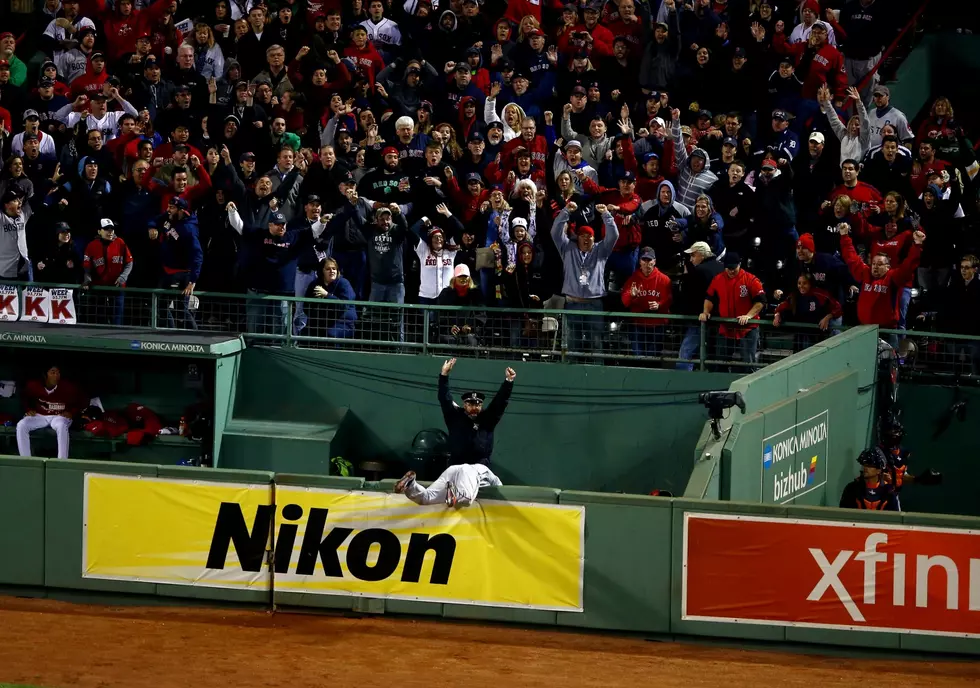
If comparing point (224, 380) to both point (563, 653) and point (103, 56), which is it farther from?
point (563, 653)

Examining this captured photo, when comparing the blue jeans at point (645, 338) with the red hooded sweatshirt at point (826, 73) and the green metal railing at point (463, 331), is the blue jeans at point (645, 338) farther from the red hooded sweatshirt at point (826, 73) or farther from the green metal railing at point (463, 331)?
the red hooded sweatshirt at point (826, 73)

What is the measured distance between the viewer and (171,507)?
570 inches

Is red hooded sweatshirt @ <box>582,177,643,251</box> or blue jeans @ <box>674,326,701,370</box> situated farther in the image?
red hooded sweatshirt @ <box>582,177,643,251</box>

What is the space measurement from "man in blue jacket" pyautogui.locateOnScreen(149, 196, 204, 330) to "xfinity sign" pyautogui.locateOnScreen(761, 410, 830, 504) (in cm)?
750

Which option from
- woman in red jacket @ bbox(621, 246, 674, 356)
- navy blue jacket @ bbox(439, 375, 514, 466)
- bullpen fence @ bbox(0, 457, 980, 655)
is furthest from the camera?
woman in red jacket @ bbox(621, 246, 674, 356)

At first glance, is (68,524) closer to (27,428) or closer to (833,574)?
(27,428)

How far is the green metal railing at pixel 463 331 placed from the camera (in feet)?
59.8

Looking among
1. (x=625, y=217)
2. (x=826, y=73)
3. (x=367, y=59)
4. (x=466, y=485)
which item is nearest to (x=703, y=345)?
(x=625, y=217)

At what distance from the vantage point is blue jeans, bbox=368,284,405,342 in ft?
62.7

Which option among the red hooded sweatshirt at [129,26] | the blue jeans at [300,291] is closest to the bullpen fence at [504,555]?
the blue jeans at [300,291]

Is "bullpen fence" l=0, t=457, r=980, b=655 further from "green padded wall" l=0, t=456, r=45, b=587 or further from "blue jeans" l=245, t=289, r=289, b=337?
"blue jeans" l=245, t=289, r=289, b=337

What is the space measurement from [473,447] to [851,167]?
592cm

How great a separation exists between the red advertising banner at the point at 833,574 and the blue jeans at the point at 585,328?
5124 millimetres

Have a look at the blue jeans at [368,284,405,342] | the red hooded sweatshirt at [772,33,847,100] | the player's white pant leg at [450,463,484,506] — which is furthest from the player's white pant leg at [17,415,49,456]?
the red hooded sweatshirt at [772,33,847,100]
